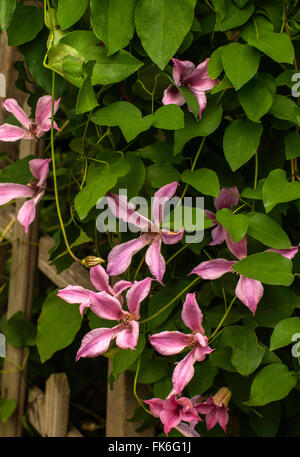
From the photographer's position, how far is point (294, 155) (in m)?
0.83

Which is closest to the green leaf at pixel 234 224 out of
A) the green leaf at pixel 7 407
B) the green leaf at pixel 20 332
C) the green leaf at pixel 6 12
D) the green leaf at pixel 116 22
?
the green leaf at pixel 116 22

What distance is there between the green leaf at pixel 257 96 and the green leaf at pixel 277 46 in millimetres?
47

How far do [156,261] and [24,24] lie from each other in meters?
0.41

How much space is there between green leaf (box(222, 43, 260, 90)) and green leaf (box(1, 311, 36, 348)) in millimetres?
682

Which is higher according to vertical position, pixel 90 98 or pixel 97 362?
pixel 90 98

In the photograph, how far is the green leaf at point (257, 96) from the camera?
78cm

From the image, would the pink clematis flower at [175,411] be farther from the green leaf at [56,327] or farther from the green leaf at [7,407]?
the green leaf at [7,407]

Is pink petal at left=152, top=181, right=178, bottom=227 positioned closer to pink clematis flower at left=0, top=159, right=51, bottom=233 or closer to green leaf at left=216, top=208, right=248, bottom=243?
green leaf at left=216, top=208, right=248, bottom=243

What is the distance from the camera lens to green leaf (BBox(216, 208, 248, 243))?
2.39 ft

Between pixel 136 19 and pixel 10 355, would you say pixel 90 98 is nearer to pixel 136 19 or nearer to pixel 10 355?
pixel 136 19

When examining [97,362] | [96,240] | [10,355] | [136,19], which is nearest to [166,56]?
[136,19]

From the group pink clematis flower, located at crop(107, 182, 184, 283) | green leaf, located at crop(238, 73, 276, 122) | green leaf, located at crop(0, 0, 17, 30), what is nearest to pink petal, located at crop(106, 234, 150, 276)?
pink clematis flower, located at crop(107, 182, 184, 283)

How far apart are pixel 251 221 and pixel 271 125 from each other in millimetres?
168

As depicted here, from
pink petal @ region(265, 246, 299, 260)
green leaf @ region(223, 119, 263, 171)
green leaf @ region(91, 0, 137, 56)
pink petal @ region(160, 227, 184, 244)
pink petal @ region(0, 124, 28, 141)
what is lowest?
pink petal @ region(265, 246, 299, 260)
